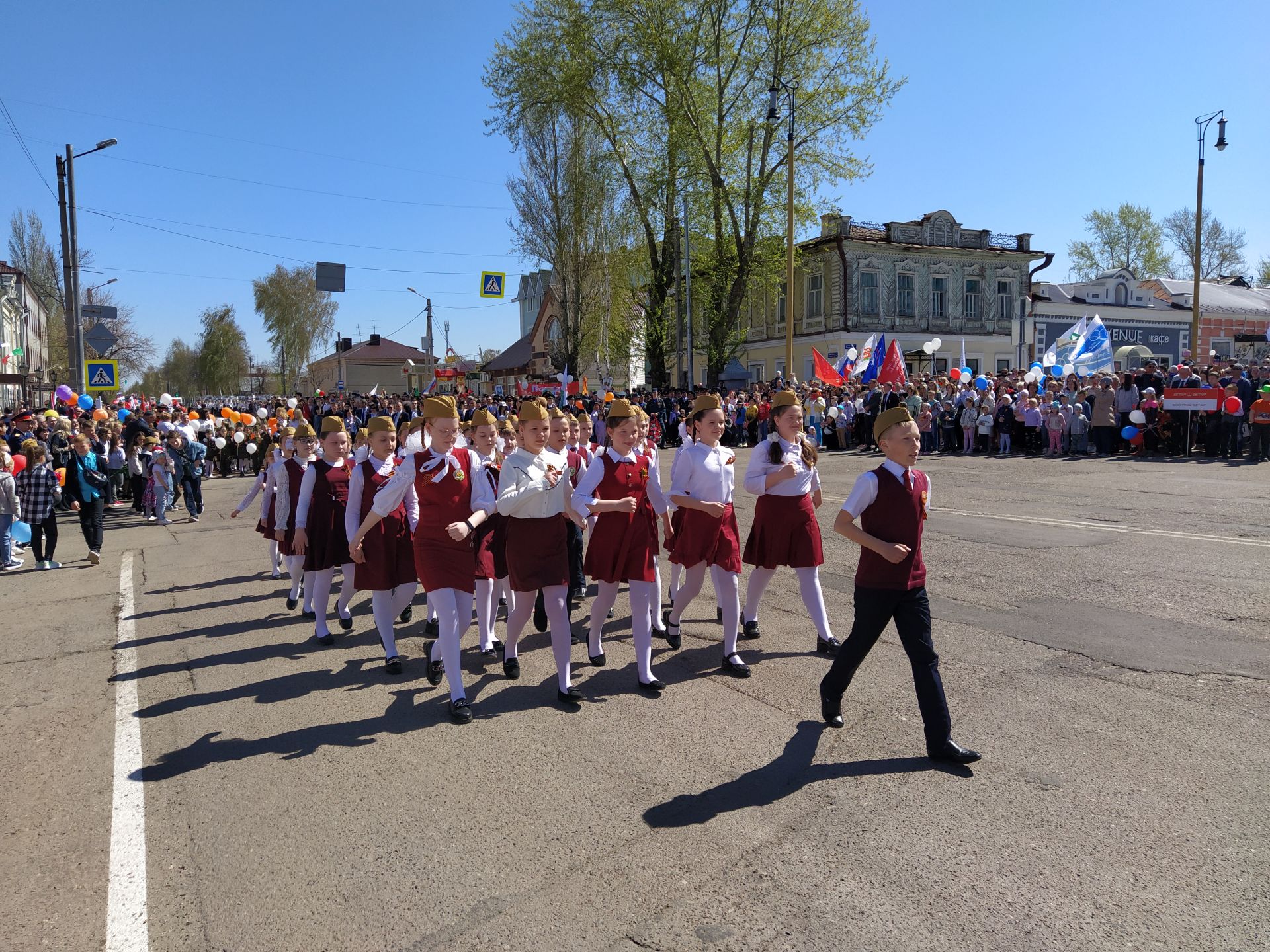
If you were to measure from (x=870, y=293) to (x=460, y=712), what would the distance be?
136ft

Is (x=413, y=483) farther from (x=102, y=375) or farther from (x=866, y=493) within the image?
(x=102, y=375)

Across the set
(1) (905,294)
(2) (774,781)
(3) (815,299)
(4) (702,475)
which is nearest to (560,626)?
(4) (702,475)

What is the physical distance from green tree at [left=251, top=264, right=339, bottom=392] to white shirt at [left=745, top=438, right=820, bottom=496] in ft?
233

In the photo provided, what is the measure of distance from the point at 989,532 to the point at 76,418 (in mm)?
20326

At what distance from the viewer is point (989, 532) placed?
10547mm

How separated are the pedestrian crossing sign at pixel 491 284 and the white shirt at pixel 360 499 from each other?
84.9 feet

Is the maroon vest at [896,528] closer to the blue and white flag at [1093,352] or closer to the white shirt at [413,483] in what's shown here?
the white shirt at [413,483]

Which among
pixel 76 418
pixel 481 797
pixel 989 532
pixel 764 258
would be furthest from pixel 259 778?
pixel 764 258

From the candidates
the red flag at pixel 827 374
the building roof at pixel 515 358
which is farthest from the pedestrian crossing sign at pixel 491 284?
the building roof at pixel 515 358

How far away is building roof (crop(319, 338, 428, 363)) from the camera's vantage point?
9231cm

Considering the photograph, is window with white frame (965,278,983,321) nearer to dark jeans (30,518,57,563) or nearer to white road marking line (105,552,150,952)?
dark jeans (30,518,57,563)

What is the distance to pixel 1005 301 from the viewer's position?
4562 centimetres

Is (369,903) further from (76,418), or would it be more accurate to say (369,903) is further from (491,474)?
(76,418)

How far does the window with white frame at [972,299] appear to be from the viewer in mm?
45062
